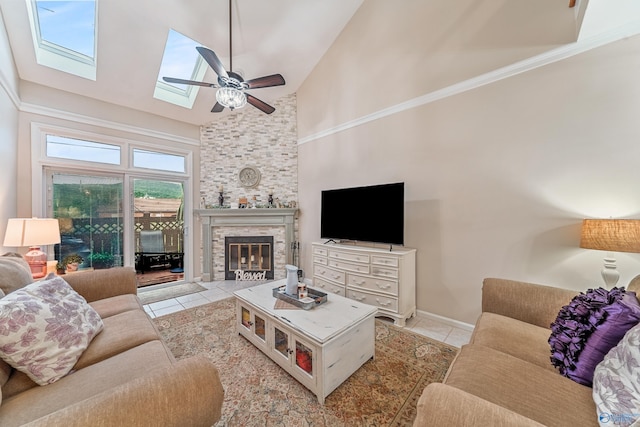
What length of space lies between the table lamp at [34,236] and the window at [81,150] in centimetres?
122

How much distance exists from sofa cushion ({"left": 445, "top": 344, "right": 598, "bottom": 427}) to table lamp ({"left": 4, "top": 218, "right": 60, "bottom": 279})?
3.79 m

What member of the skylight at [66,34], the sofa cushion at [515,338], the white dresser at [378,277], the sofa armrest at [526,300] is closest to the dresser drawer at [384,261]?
the white dresser at [378,277]

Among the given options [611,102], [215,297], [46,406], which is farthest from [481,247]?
[215,297]

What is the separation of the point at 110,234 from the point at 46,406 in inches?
134

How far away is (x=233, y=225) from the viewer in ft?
14.7

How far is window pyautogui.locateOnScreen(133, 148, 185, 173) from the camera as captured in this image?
12.7ft

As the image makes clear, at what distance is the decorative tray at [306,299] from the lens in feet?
6.58

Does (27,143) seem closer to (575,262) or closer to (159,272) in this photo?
(159,272)

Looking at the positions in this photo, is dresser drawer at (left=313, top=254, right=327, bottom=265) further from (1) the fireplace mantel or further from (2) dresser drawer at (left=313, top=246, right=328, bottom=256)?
(1) the fireplace mantel

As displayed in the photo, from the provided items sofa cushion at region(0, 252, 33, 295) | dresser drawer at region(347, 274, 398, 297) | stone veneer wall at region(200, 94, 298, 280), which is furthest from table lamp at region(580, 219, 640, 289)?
sofa cushion at region(0, 252, 33, 295)

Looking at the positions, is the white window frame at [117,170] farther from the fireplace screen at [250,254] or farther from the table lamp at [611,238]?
the table lamp at [611,238]

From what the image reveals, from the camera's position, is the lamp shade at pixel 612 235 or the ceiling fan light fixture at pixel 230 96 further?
the ceiling fan light fixture at pixel 230 96

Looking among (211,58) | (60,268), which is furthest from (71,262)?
(211,58)

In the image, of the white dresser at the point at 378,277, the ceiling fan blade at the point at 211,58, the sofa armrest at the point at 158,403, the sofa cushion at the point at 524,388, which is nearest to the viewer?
the sofa armrest at the point at 158,403
